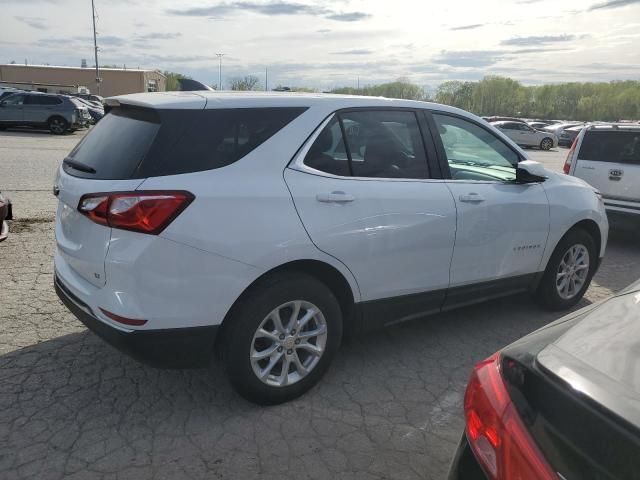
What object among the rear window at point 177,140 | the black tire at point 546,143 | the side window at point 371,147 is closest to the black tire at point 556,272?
the side window at point 371,147

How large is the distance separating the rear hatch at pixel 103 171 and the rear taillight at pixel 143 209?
59mm

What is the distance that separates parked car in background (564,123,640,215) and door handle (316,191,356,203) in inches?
219

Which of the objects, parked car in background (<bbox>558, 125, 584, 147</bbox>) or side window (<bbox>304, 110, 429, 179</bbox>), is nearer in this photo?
side window (<bbox>304, 110, 429, 179</bbox>)

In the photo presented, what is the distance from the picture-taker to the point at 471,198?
151 inches

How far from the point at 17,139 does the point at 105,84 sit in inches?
2607

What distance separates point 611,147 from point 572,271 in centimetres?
353

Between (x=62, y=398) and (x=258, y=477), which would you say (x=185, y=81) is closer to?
(x=62, y=398)

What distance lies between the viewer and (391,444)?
2896 millimetres

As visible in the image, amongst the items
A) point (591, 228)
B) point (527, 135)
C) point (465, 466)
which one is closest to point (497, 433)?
point (465, 466)

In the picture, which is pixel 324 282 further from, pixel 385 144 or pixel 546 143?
pixel 546 143

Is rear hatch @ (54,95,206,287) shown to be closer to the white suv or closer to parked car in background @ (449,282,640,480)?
the white suv

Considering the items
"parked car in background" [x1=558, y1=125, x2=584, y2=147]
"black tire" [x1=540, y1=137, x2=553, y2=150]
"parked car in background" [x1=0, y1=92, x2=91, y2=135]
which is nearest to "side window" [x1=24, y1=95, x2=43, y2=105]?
"parked car in background" [x1=0, y1=92, x2=91, y2=135]

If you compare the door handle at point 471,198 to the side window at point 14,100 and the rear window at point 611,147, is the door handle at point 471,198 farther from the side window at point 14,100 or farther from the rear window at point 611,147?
the side window at point 14,100

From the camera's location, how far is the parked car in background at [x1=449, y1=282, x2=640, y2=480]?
1.22 m
